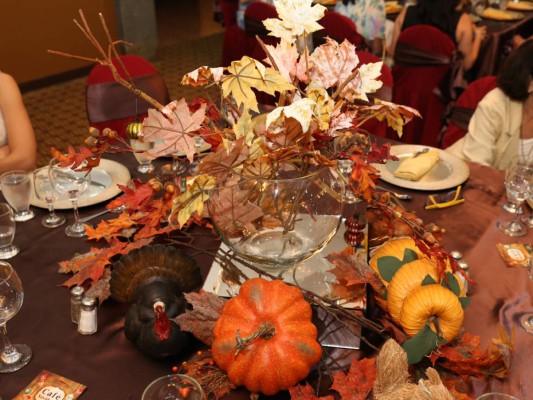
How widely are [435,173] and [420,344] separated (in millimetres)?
884

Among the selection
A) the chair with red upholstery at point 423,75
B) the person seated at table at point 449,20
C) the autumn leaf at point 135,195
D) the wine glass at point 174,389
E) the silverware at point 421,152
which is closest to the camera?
the wine glass at point 174,389

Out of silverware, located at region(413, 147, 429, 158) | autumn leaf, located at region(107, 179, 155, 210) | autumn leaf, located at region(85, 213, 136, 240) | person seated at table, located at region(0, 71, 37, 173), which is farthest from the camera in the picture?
person seated at table, located at region(0, 71, 37, 173)

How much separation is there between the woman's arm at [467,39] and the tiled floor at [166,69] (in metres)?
2.21

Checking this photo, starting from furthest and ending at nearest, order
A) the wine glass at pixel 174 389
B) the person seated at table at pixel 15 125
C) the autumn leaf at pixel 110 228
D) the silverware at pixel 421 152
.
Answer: the person seated at table at pixel 15 125, the silverware at pixel 421 152, the autumn leaf at pixel 110 228, the wine glass at pixel 174 389

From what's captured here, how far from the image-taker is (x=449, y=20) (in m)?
3.46

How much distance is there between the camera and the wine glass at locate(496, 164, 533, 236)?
62.1 inches

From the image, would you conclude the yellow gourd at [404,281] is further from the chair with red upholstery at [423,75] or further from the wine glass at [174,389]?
the chair with red upholstery at [423,75]

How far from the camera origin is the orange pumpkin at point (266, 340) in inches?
40.4

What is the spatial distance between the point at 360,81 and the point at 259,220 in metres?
0.35

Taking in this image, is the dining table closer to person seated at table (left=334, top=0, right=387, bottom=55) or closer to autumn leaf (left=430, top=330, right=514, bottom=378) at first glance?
autumn leaf (left=430, top=330, right=514, bottom=378)

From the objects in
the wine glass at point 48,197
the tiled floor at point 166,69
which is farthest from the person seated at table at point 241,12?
the wine glass at point 48,197

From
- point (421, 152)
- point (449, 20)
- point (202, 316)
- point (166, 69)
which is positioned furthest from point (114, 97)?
point (166, 69)

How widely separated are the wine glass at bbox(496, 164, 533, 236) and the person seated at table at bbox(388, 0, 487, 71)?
2062 mm

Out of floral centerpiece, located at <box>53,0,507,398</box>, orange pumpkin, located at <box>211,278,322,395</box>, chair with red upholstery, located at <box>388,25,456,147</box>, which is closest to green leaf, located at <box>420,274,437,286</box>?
floral centerpiece, located at <box>53,0,507,398</box>
